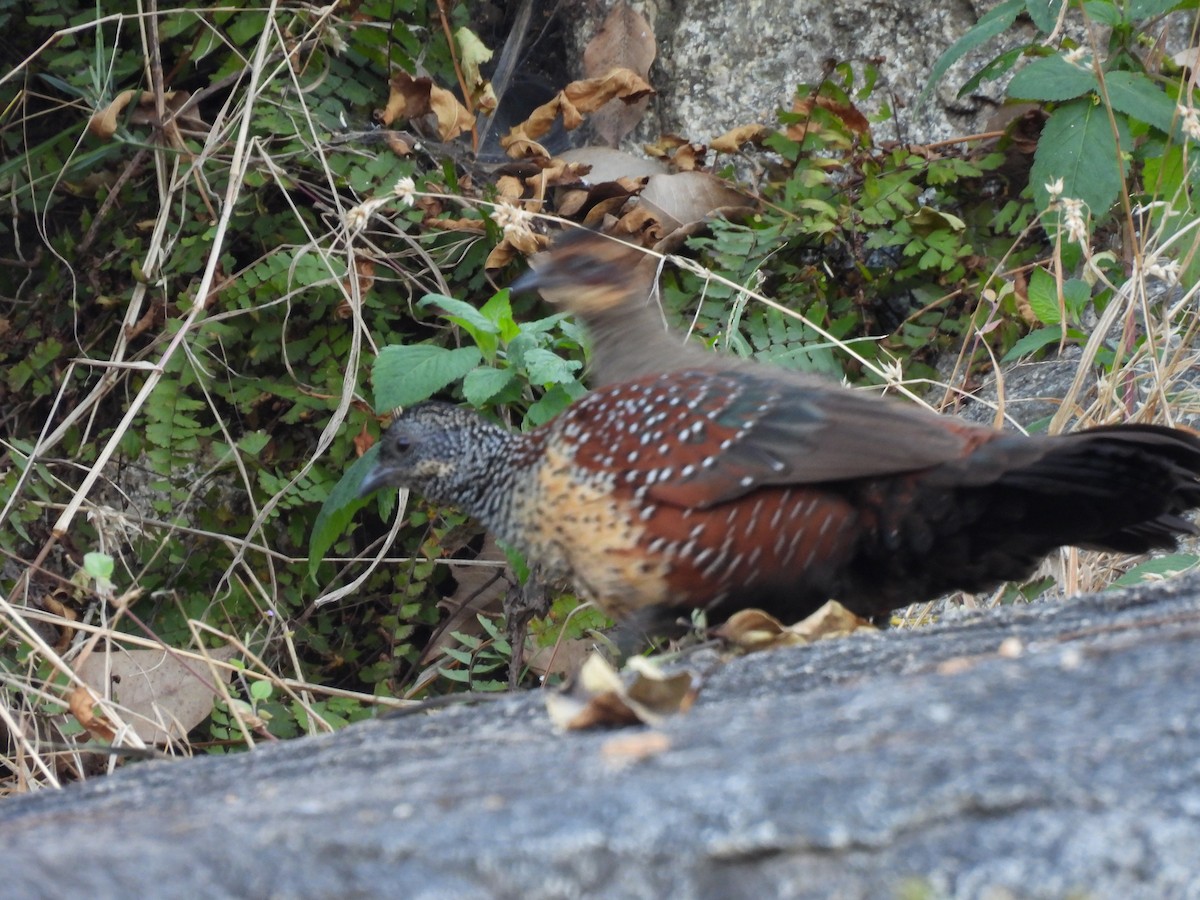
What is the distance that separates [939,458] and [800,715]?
175cm

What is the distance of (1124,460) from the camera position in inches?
116

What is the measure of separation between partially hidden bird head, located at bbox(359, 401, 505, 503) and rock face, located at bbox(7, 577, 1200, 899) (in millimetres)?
2362

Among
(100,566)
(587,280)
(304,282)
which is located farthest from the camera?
(304,282)

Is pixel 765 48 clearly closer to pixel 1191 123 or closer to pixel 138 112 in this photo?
pixel 138 112

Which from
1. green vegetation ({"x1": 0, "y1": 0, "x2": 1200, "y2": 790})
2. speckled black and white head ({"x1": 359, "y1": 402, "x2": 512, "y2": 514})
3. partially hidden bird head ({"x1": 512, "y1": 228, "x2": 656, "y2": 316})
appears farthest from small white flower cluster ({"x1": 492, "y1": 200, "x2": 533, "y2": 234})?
green vegetation ({"x1": 0, "y1": 0, "x2": 1200, "y2": 790})

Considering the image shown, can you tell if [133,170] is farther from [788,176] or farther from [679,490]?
[679,490]

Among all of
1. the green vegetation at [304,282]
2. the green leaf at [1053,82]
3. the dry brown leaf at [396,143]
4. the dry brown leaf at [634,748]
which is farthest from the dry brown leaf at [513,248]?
the dry brown leaf at [634,748]

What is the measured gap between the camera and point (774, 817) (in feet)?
3.77

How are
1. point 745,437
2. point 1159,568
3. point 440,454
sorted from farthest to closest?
point 440,454, point 1159,568, point 745,437

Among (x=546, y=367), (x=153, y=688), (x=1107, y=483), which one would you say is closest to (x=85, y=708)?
(x=153, y=688)

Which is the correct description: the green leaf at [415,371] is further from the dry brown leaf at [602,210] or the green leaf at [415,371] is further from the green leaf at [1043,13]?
the green leaf at [1043,13]

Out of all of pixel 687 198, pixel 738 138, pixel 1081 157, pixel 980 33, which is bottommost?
pixel 687 198

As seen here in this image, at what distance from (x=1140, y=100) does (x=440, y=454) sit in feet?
7.94

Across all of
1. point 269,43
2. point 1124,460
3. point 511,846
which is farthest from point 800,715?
point 269,43
